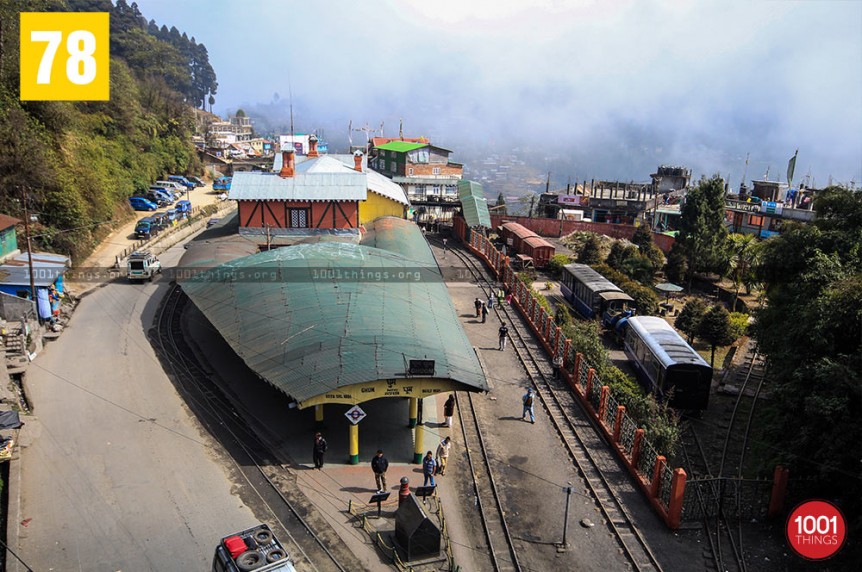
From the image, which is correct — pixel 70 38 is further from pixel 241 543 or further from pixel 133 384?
pixel 241 543

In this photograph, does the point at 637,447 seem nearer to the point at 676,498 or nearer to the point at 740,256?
the point at 676,498

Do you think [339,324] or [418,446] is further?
[339,324]

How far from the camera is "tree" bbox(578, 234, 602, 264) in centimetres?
5203

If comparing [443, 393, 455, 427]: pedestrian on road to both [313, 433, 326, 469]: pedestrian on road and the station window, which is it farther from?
the station window

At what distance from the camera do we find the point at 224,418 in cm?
2225

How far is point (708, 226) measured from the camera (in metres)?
48.8

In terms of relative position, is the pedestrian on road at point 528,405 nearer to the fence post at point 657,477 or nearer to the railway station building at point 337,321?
the railway station building at point 337,321

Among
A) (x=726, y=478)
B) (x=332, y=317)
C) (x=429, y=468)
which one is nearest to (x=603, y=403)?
(x=726, y=478)

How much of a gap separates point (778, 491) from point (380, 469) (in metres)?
11.9

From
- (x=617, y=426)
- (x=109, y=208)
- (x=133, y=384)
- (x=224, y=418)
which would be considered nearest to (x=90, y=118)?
(x=109, y=208)

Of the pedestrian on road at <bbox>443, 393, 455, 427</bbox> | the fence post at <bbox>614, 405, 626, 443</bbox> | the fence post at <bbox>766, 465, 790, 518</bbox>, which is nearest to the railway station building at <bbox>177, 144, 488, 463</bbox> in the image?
the pedestrian on road at <bbox>443, 393, 455, 427</bbox>

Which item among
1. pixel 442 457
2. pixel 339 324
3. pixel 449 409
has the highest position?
pixel 339 324

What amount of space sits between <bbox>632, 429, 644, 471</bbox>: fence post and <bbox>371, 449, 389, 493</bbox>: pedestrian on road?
8291 mm

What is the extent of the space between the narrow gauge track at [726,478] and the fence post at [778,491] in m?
0.86
